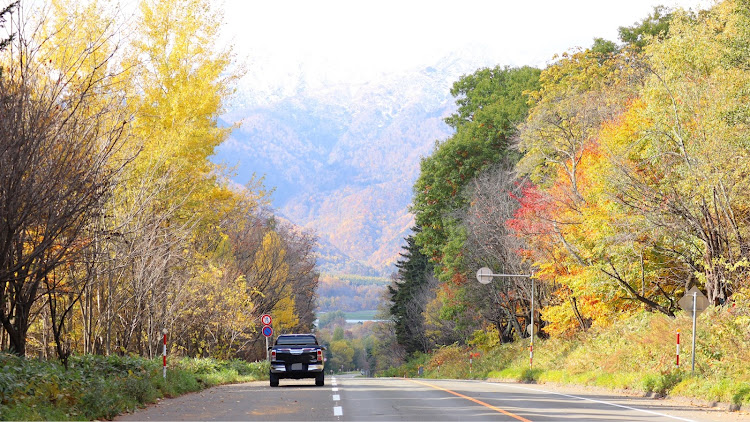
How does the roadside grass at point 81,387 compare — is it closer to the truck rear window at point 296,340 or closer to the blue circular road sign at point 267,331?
the truck rear window at point 296,340

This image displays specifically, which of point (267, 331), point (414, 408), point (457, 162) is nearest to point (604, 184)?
point (414, 408)

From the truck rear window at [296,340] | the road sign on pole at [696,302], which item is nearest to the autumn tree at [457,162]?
the truck rear window at [296,340]

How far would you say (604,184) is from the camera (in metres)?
29.1

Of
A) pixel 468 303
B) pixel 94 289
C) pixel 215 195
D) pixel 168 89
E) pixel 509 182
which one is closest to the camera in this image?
pixel 94 289

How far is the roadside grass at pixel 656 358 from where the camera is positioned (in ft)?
71.1

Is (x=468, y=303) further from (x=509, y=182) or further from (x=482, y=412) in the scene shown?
(x=482, y=412)

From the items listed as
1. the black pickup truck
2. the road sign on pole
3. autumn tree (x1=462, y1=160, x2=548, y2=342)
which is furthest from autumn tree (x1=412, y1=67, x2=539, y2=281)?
the road sign on pole

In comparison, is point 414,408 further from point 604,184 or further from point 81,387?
point 604,184

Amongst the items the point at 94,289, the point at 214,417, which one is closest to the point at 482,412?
the point at 214,417

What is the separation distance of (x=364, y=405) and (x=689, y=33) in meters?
16.6

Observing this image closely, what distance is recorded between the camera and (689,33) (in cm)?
2670

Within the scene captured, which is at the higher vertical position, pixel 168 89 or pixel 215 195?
pixel 168 89

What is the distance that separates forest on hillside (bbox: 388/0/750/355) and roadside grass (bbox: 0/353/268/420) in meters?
16.1

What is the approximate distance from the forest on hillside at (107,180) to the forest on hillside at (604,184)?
13.8 metres
